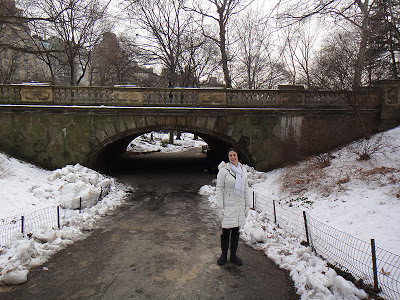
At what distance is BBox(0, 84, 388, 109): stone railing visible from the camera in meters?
11.7

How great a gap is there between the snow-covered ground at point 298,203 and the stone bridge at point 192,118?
3.56 ft

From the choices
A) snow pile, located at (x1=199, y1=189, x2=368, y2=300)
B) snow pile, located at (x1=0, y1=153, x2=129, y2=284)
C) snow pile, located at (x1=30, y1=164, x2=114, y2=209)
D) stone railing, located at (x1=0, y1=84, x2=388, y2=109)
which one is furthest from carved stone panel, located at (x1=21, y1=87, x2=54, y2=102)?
snow pile, located at (x1=199, y1=189, x2=368, y2=300)

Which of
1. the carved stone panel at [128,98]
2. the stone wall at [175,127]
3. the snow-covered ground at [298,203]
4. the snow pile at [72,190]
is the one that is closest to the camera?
the snow-covered ground at [298,203]

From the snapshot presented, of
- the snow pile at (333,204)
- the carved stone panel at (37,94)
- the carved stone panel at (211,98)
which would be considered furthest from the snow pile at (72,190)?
the carved stone panel at (211,98)

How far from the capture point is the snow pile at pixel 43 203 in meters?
4.82

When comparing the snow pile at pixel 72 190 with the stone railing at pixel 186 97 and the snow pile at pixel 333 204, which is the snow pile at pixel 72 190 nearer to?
the stone railing at pixel 186 97

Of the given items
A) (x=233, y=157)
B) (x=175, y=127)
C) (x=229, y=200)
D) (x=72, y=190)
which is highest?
(x=175, y=127)

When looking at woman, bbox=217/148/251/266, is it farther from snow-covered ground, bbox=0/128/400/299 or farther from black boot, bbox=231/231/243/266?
snow-covered ground, bbox=0/128/400/299

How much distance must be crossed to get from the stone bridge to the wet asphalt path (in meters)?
5.28

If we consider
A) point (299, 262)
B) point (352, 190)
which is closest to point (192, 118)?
point (352, 190)

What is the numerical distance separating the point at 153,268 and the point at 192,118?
8.42m

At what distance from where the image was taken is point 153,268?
4738mm

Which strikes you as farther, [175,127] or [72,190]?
[175,127]

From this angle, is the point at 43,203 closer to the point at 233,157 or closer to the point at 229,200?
the point at 229,200
